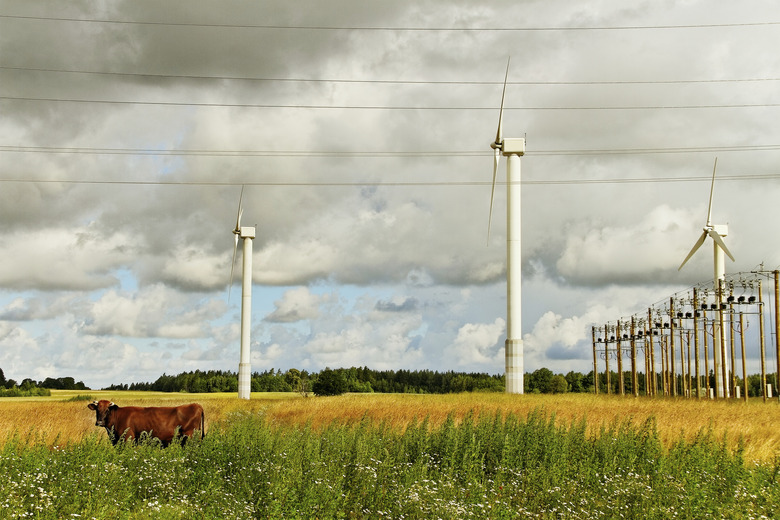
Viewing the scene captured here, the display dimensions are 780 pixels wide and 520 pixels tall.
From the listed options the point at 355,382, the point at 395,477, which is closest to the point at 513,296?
the point at 395,477

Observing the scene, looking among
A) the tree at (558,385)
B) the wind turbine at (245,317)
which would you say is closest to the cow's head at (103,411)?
the wind turbine at (245,317)

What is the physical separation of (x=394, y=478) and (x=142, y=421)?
12.4 metres

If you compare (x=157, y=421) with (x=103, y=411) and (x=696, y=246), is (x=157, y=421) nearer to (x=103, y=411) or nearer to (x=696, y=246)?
(x=103, y=411)

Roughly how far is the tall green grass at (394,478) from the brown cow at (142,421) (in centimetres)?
515

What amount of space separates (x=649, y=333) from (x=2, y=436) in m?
72.4

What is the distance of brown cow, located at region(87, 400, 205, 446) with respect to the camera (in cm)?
2430

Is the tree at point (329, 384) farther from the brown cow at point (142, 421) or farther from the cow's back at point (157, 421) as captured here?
the brown cow at point (142, 421)

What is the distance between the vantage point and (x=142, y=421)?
2478cm

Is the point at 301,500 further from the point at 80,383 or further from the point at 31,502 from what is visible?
the point at 80,383

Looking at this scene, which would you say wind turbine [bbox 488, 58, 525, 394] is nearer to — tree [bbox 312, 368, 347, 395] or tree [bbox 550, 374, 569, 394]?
tree [bbox 312, 368, 347, 395]

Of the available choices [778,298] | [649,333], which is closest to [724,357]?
[778,298]

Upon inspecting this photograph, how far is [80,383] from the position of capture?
13838 centimetres

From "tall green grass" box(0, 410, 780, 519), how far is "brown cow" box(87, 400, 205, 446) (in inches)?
203

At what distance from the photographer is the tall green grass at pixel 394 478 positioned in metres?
13.1
